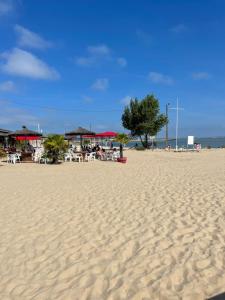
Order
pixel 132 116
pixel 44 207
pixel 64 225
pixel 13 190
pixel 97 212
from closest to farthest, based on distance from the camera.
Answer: pixel 64 225 → pixel 97 212 → pixel 44 207 → pixel 13 190 → pixel 132 116

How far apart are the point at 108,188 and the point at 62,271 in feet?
20.2

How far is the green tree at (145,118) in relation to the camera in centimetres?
4353

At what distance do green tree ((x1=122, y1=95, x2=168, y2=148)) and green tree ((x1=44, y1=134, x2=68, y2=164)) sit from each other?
2596 cm

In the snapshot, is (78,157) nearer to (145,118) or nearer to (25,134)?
(25,134)

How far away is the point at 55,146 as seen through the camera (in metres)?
17.9

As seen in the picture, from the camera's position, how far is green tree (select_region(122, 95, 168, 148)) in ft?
143

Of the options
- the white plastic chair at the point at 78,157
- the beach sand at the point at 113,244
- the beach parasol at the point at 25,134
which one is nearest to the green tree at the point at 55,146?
the white plastic chair at the point at 78,157

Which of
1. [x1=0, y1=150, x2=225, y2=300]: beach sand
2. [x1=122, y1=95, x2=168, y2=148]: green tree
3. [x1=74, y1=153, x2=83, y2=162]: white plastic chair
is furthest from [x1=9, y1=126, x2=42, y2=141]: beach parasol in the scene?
[x1=122, y1=95, x2=168, y2=148]: green tree

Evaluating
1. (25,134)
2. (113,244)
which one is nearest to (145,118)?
(25,134)

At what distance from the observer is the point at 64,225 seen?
6.23 metres

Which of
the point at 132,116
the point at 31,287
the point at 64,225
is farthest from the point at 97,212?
the point at 132,116

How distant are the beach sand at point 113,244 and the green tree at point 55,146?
857 cm

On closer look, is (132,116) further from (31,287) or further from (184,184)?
(31,287)

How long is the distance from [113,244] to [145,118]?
39.2m
